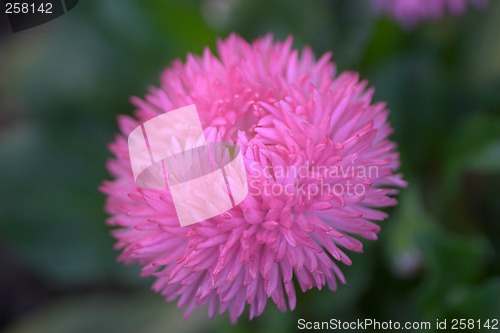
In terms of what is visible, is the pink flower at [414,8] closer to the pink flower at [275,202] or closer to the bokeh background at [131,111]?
the bokeh background at [131,111]

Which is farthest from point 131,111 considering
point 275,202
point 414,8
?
point 275,202

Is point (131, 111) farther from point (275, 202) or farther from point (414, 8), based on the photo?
point (275, 202)

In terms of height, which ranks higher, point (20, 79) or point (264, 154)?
point (20, 79)

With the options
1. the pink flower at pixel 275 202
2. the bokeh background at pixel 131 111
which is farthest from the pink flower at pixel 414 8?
the pink flower at pixel 275 202

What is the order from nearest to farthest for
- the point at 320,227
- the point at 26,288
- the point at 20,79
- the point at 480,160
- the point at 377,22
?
the point at 320,227 → the point at 480,160 → the point at 377,22 → the point at 20,79 → the point at 26,288

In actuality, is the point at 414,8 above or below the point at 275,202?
above

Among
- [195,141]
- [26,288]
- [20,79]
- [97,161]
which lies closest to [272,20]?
[97,161]

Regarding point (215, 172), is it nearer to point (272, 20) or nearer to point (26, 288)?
point (272, 20)
